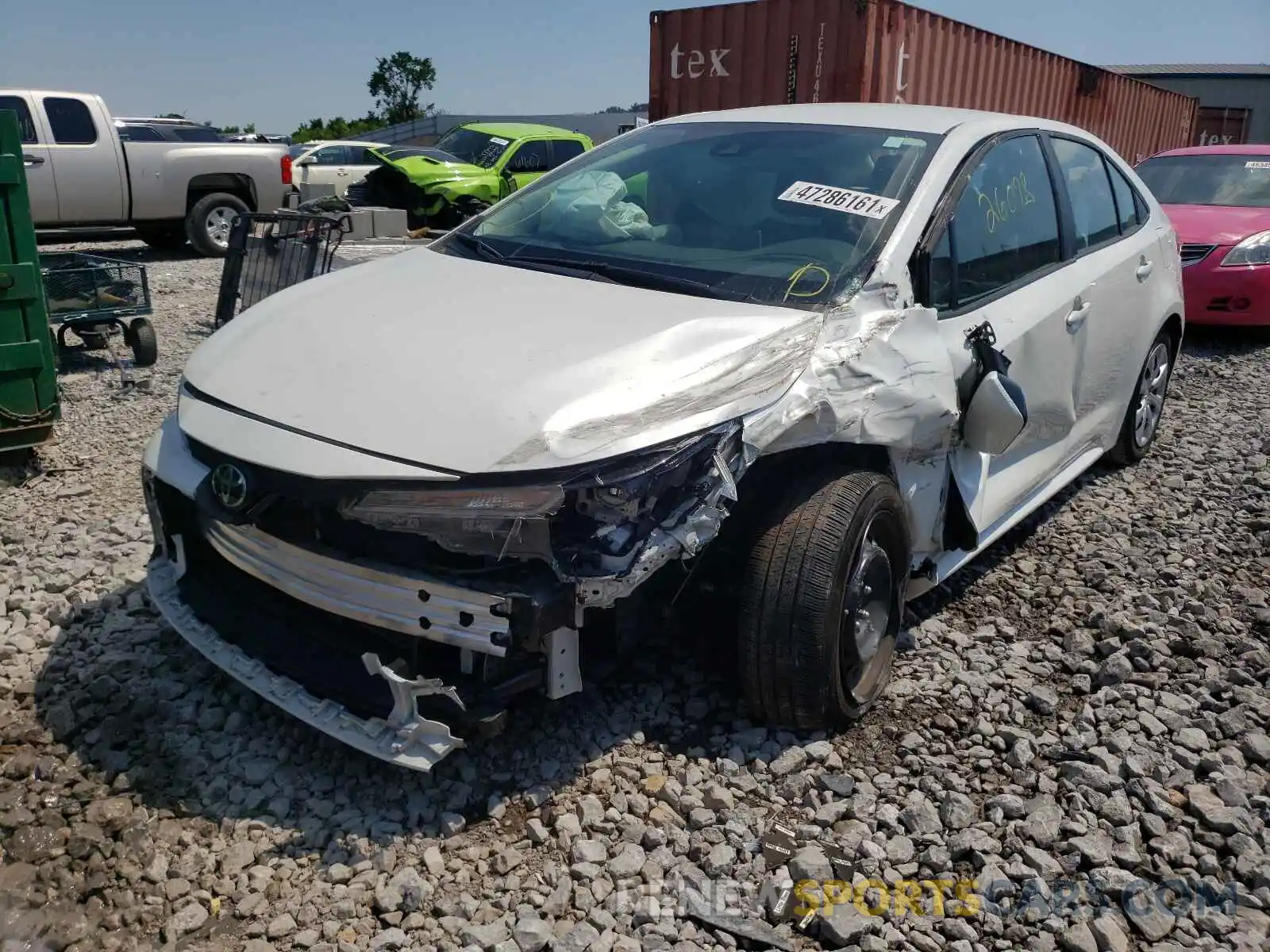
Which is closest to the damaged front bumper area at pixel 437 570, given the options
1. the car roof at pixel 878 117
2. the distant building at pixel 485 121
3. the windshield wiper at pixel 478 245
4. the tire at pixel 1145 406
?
the windshield wiper at pixel 478 245

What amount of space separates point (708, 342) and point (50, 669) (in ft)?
7.57

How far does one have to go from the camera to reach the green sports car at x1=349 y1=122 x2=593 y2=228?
50.7ft

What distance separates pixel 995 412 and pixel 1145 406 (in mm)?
2590

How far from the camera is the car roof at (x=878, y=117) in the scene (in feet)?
12.0

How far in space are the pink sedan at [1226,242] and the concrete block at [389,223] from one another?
824cm

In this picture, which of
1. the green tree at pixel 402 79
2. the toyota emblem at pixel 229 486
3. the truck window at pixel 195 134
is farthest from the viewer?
the green tree at pixel 402 79

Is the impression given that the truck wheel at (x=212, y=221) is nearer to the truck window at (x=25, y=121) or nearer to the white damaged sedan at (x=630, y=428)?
the truck window at (x=25, y=121)

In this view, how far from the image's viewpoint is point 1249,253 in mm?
8102

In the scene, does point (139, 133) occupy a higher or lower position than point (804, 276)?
higher

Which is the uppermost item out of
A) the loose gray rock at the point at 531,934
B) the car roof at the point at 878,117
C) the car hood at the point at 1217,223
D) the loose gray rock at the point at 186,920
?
the car roof at the point at 878,117

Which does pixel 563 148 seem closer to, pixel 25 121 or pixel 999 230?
pixel 25 121

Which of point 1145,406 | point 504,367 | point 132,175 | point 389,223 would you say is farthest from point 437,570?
point 132,175

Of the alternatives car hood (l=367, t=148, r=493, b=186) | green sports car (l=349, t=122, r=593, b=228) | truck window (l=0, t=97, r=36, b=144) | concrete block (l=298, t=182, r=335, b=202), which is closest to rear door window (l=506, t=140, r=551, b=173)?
green sports car (l=349, t=122, r=593, b=228)

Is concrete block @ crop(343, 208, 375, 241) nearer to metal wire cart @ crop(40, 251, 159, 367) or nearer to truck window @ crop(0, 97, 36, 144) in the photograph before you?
truck window @ crop(0, 97, 36, 144)
